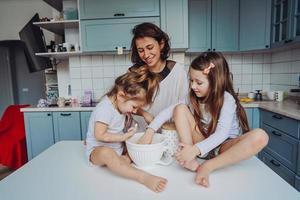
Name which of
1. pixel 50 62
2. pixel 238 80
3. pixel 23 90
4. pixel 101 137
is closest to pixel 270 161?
pixel 238 80

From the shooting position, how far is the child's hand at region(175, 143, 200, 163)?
827 millimetres

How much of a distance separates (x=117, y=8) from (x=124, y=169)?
2073mm

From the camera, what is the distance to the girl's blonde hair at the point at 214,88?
1.04 metres

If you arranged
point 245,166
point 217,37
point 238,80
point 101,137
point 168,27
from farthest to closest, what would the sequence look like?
point 238,80
point 217,37
point 168,27
point 101,137
point 245,166

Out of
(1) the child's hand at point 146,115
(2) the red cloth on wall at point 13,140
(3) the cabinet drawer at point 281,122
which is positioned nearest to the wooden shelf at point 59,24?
(2) the red cloth on wall at point 13,140

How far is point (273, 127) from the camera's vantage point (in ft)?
6.75

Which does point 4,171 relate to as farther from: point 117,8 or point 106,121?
point 106,121

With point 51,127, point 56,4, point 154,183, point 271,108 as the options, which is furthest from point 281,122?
point 56,4

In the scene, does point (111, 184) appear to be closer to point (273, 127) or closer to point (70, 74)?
point (273, 127)

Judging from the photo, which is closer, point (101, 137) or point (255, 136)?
point (255, 136)

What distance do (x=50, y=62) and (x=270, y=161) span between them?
286cm

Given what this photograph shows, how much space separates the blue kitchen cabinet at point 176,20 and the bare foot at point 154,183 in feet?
6.42

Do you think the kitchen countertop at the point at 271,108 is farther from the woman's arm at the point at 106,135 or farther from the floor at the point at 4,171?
the woman's arm at the point at 106,135

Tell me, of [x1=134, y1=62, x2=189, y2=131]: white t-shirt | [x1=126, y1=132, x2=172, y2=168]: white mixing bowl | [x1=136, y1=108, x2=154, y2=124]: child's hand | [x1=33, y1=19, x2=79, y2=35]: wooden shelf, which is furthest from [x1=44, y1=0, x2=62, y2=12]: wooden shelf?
[x1=126, y1=132, x2=172, y2=168]: white mixing bowl
